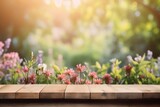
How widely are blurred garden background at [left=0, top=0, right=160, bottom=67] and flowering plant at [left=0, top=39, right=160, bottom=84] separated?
0.23ft

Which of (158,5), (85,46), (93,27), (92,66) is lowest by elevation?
(92,66)

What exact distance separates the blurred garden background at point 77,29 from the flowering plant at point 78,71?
0.23 ft

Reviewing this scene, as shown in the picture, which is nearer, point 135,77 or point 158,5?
point 135,77

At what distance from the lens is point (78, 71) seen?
291 cm

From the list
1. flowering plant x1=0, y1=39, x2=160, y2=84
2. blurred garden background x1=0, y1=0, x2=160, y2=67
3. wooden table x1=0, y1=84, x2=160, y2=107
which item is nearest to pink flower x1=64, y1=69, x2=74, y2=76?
flowering plant x1=0, y1=39, x2=160, y2=84

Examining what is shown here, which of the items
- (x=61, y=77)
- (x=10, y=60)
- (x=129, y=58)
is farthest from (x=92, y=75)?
(x=10, y=60)

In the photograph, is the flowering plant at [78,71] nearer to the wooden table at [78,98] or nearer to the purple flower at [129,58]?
the purple flower at [129,58]

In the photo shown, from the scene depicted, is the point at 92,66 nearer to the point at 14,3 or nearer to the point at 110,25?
the point at 110,25

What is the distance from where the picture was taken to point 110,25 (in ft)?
9.96

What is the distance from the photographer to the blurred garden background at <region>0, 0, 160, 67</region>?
3.01 m

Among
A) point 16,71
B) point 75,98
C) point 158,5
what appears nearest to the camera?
point 75,98

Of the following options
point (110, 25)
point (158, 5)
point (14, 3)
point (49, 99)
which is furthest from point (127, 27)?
point (49, 99)

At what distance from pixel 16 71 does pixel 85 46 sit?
0.70 meters

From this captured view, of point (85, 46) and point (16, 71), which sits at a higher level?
point (85, 46)
